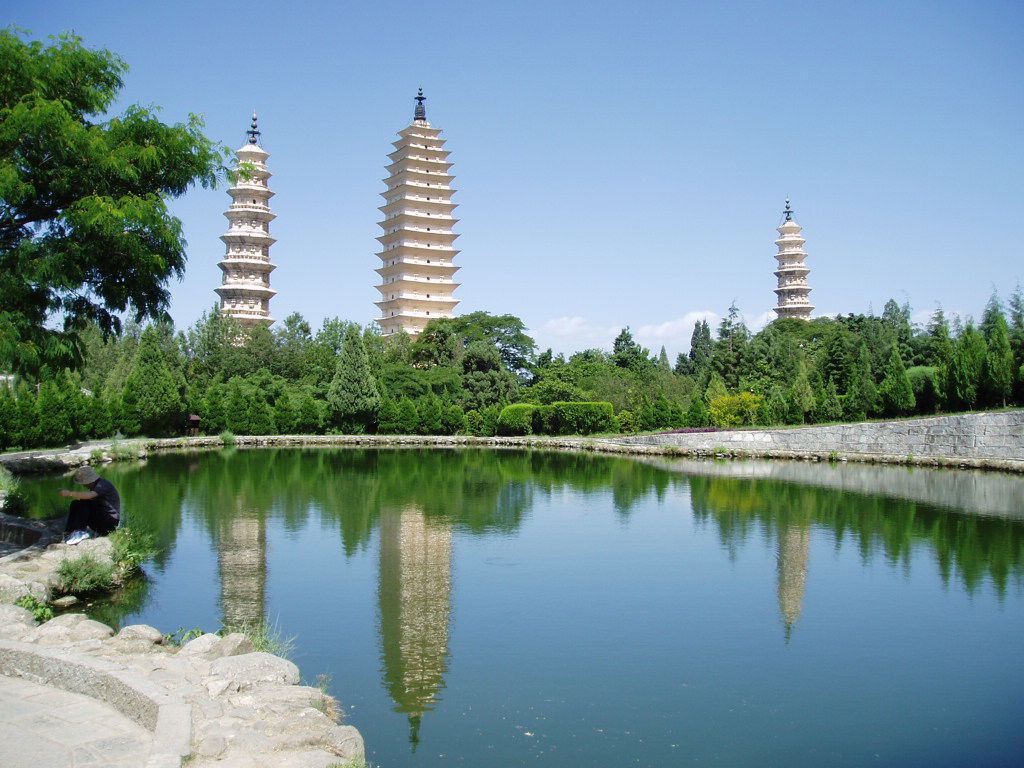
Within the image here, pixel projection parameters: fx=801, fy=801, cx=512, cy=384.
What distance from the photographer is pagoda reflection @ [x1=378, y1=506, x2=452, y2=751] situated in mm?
5539

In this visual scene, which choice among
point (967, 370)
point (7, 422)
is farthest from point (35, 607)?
point (967, 370)

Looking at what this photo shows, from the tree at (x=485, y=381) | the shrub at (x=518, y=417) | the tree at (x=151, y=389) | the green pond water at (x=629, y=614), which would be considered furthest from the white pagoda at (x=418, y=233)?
the green pond water at (x=629, y=614)

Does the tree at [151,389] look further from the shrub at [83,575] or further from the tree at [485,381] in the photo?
the shrub at [83,575]

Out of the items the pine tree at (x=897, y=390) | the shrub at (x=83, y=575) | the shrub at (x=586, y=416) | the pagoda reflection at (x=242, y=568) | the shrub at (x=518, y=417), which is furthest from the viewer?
the shrub at (x=518, y=417)

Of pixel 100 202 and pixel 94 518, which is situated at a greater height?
pixel 100 202

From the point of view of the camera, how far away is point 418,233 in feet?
152

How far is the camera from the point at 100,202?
301 inches

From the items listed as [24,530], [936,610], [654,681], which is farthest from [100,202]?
[936,610]

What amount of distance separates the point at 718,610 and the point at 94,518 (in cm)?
645

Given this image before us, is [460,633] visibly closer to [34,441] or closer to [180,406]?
[34,441]

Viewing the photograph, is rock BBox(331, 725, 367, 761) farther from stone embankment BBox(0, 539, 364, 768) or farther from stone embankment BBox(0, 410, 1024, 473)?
stone embankment BBox(0, 410, 1024, 473)

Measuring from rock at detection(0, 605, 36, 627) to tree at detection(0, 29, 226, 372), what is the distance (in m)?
2.82

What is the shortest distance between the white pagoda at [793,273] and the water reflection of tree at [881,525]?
42.9 metres

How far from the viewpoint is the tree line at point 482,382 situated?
74.6 ft
